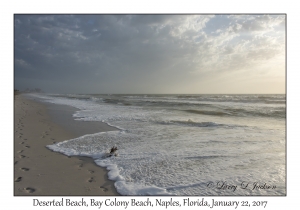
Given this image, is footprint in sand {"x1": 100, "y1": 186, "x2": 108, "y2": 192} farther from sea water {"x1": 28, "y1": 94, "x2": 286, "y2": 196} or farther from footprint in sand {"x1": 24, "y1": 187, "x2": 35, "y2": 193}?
footprint in sand {"x1": 24, "y1": 187, "x2": 35, "y2": 193}

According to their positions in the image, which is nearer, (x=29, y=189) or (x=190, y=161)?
(x=29, y=189)

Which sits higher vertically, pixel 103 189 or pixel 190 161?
pixel 190 161

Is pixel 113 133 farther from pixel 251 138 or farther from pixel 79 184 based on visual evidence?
pixel 251 138

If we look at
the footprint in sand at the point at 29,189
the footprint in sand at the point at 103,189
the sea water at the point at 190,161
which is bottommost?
the footprint in sand at the point at 103,189

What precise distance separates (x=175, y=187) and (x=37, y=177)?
283 centimetres
